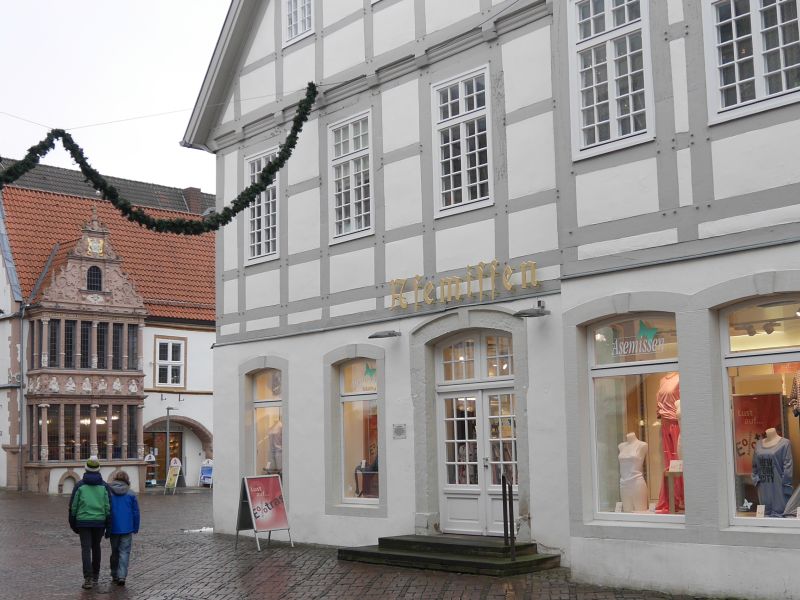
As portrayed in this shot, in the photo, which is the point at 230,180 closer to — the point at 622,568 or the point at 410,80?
the point at 410,80

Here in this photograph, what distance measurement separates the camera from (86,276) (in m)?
38.2

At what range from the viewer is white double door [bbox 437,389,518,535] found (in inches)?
599

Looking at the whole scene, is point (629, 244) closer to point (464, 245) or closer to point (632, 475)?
point (632, 475)

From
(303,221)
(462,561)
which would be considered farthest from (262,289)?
(462,561)

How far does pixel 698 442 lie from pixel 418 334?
5.36 metres

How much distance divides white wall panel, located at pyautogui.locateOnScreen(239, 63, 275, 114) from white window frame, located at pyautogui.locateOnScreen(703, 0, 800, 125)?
9.44m

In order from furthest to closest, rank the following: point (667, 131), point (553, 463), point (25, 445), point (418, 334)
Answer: point (25, 445)
point (418, 334)
point (553, 463)
point (667, 131)

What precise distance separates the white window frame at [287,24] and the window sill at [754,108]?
8.89 m

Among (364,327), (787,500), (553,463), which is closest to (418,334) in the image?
(364,327)

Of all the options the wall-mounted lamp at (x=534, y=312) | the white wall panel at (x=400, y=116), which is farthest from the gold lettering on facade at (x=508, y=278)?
the white wall panel at (x=400, y=116)

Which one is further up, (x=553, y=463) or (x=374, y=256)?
(x=374, y=256)

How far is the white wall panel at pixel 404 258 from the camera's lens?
16.3 m

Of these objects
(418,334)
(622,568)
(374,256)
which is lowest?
(622,568)

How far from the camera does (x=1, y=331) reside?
3856cm
